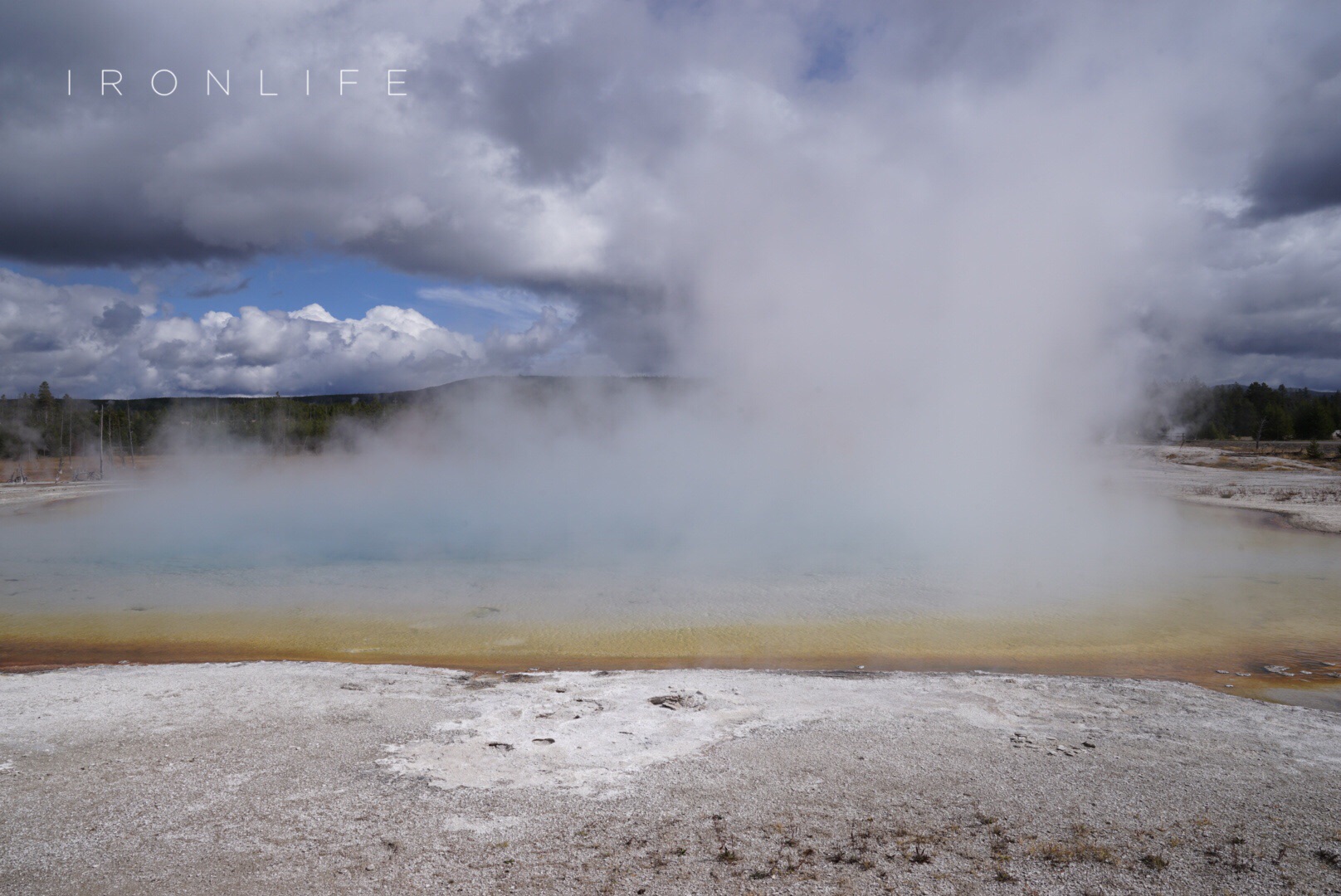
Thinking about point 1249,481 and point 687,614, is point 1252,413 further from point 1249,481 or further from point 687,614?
point 687,614

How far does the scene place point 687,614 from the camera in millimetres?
8734

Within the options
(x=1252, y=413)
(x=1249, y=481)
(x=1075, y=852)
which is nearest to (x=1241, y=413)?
(x=1252, y=413)

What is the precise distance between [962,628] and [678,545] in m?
5.98

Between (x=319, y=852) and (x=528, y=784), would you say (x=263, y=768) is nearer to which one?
(x=319, y=852)

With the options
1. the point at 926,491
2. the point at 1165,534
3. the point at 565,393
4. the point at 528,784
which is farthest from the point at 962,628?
the point at 565,393

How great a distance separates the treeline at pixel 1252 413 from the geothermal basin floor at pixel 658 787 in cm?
4569

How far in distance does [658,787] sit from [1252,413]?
7049cm

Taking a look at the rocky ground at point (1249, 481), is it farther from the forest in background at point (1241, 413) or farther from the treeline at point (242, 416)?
the treeline at point (242, 416)

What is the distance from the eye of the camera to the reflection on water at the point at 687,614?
732cm

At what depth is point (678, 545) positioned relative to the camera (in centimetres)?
1334

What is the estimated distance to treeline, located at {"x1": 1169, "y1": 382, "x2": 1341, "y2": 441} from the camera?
48.5 m

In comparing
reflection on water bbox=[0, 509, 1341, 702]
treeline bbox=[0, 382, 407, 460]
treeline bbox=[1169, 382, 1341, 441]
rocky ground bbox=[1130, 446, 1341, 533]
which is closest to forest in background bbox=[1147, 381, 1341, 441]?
treeline bbox=[1169, 382, 1341, 441]

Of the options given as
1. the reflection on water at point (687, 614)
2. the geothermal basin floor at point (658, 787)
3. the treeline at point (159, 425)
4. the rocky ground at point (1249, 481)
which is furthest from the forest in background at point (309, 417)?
the geothermal basin floor at point (658, 787)

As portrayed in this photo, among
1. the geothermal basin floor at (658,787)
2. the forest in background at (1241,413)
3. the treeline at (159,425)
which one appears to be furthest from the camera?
the forest in background at (1241,413)
